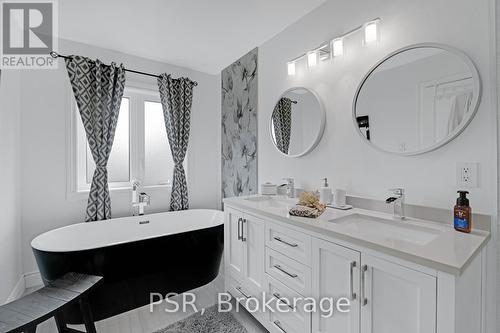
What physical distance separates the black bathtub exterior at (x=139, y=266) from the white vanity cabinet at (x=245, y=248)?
268 millimetres

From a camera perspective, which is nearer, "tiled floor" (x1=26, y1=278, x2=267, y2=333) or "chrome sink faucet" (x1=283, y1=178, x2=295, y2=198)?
"tiled floor" (x1=26, y1=278, x2=267, y2=333)

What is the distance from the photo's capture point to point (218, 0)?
192cm

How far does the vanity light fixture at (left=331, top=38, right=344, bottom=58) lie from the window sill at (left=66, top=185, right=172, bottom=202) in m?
2.46

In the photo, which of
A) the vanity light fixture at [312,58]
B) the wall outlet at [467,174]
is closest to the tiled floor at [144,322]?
A: the wall outlet at [467,174]

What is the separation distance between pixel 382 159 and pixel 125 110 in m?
2.84

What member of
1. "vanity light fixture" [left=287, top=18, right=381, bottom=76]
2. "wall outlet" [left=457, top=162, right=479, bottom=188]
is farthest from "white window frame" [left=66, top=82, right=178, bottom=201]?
"wall outlet" [left=457, top=162, right=479, bottom=188]

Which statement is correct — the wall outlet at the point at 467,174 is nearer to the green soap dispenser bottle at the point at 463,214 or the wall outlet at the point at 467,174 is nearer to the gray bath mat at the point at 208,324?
the green soap dispenser bottle at the point at 463,214

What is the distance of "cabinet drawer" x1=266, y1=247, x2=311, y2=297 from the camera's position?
1356 millimetres

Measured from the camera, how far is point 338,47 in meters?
1.75

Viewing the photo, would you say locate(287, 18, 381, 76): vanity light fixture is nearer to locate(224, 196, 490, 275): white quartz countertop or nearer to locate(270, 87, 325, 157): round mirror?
locate(270, 87, 325, 157): round mirror

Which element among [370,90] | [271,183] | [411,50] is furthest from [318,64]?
[271,183]

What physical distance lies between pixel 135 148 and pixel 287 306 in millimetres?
2500

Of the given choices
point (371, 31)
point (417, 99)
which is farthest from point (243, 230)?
point (371, 31)

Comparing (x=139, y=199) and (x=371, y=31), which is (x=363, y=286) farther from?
(x=139, y=199)
